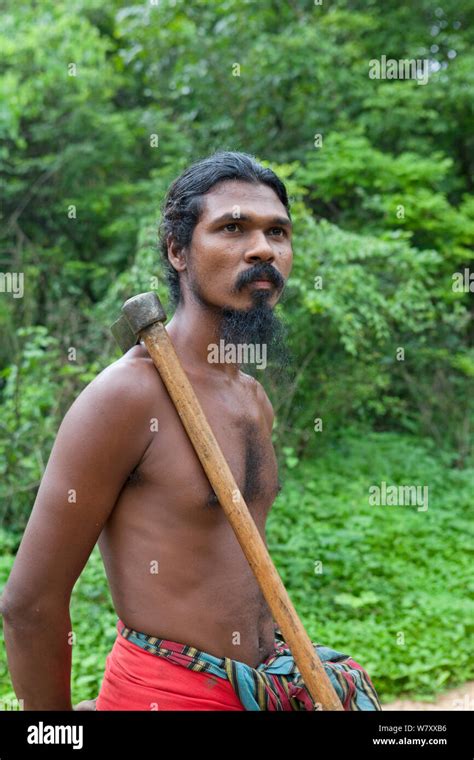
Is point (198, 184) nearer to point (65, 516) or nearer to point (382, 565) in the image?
point (65, 516)

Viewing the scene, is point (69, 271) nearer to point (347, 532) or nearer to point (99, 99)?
point (99, 99)

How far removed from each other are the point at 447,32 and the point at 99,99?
13.7ft

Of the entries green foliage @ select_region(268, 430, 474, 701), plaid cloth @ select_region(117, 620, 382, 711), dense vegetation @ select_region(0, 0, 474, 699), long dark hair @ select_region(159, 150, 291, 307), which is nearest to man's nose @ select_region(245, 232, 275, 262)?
long dark hair @ select_region(159, 150, 291, 307)

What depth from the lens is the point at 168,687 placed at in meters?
1.70

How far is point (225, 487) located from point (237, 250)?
548 mm

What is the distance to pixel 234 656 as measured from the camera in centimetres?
180

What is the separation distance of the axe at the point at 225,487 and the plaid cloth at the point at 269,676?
88mm

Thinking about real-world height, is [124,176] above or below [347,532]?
above

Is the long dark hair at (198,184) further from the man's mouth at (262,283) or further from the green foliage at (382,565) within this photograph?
the green foliage at (382,565)

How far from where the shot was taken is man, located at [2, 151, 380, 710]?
5.53 ft

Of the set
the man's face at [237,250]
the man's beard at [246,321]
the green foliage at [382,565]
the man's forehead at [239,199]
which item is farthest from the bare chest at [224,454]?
the green foliage at [382,565]

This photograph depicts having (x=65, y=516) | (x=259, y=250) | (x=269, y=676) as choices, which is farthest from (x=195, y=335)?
(x=269, y=676)

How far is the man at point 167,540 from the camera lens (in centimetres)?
168

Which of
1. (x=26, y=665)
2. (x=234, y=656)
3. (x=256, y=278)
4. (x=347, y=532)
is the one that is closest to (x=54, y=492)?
(x=26, y=665)
